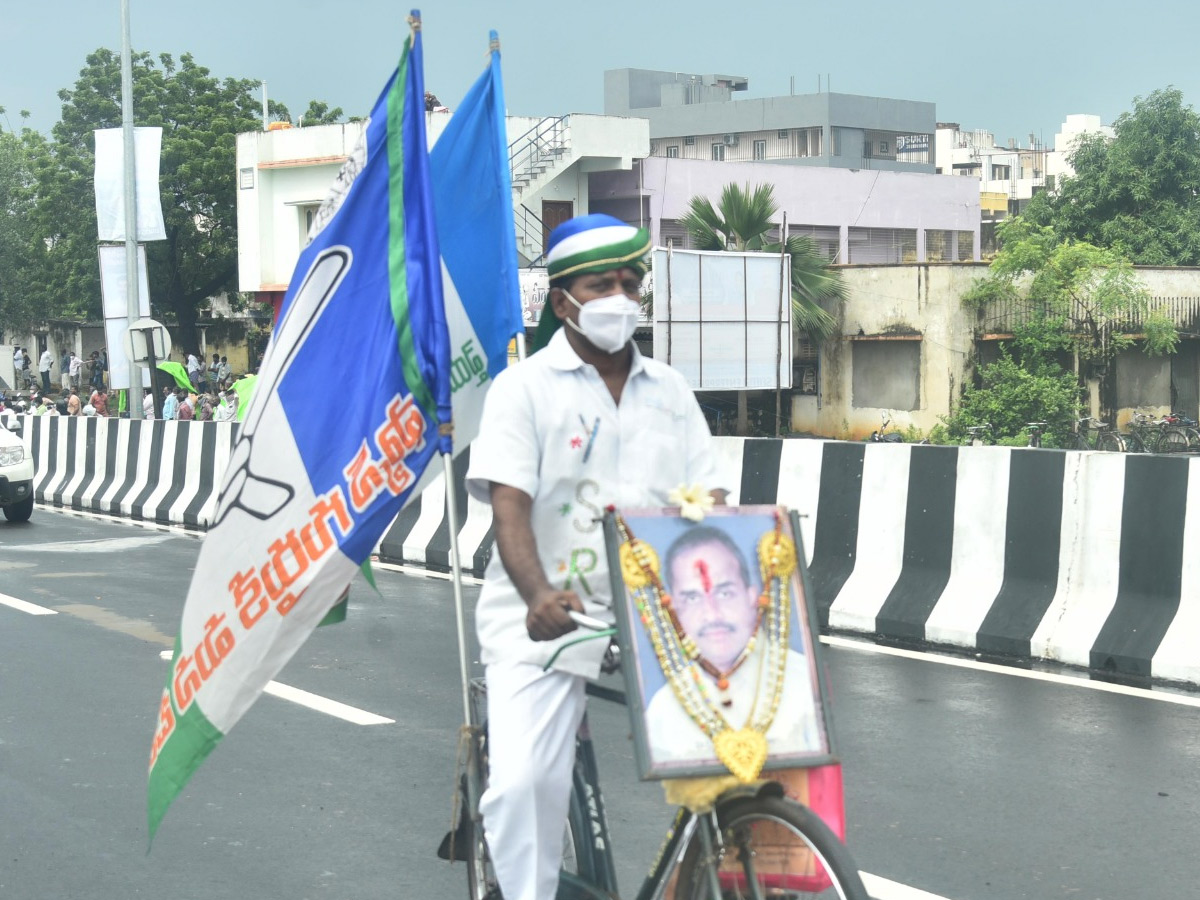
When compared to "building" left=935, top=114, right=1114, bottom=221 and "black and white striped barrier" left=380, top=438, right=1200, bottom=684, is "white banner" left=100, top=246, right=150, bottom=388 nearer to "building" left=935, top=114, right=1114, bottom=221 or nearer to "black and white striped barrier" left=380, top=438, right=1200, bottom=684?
"black and white striped barrier" left=380, top=438, right=1200, bottom=684

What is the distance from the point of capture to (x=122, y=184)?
31094 mm

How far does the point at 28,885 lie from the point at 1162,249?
48685mm

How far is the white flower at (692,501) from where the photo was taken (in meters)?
3.20

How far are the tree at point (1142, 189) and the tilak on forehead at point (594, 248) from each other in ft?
158

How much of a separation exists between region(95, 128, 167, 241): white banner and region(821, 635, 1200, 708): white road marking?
23835 millimetres

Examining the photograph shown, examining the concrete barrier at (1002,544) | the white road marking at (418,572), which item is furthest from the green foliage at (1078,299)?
the concrete barrier at (1002,544)

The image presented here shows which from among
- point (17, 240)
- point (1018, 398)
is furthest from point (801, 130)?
point (1018, 398)

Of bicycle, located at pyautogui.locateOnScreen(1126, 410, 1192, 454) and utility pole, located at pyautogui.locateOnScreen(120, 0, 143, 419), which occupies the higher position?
utility pole, located at pyautogui.locateOnScreen(120, 0, 143, 419)

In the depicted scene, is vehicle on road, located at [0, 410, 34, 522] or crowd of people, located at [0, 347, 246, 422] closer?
vehicle on road, located at [0, 410, 34, 522]

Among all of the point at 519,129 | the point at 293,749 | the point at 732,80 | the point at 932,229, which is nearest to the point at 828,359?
the point at 519,129

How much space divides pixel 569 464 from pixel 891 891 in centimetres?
202

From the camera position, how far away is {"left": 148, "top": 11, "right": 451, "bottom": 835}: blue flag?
4.22 meters

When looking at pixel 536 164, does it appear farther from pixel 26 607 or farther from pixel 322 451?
pixel 322 451

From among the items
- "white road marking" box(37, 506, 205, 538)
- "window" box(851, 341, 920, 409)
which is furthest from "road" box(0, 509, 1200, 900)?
"window" box(851, 341, 920, 409)
